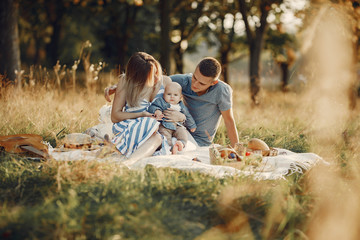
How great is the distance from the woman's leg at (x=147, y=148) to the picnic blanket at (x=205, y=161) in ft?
0.23

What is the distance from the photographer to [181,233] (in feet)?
7.00

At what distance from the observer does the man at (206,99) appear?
12.9 feet

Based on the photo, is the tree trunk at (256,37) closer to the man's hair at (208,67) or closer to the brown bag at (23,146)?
the man's hair at (208,67)

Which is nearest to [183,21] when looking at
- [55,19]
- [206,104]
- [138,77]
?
[55,19]

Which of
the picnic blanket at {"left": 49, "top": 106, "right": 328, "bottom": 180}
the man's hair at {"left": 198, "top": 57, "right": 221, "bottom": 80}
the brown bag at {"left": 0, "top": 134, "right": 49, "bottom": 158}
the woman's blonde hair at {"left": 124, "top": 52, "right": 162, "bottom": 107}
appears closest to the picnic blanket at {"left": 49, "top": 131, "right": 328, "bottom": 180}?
the picnic blanket at {"left": 49, "top": 106, "right": 328, "bottom": 180}

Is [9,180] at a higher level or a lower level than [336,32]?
lower

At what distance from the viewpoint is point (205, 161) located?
12.0 feet

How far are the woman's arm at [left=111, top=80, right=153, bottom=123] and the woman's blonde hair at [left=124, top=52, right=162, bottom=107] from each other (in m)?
0.06

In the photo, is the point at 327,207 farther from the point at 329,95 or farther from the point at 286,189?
the point at 329,95

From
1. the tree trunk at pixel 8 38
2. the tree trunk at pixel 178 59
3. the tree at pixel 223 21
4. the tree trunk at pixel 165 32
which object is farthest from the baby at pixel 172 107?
the tree trunk at pixel 178 59

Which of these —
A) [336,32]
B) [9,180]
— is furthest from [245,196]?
[336,32]

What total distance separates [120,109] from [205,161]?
42.7 inches

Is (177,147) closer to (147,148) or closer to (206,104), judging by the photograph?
(147,148)

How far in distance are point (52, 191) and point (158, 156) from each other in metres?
1.13
